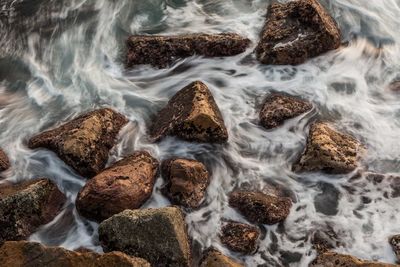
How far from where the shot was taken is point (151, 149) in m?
6.28

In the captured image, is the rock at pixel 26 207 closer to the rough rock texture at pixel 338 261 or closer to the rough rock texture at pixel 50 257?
the rough rock texture at pixel 50 257

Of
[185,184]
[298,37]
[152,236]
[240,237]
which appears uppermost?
[298,37]

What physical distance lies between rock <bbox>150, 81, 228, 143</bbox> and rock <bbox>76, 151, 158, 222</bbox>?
27.0 inches

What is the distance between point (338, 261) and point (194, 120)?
2.22m

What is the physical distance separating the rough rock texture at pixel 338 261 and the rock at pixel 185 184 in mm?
1395

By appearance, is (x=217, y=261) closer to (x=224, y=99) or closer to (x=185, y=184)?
(x=185, y=184)

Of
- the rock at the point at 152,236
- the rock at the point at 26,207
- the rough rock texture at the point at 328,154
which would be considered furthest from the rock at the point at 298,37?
the rock at the point at 26,207

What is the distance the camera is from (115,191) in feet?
17.6

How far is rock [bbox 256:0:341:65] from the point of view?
7.26m

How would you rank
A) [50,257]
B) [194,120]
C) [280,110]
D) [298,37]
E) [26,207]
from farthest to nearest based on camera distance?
1. [298,37]
2. [280,110]
3. [194,120]
4. [26,207]
5. [50,257]

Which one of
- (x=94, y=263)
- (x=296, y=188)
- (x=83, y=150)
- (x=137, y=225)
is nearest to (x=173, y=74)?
(x=83, y=150)

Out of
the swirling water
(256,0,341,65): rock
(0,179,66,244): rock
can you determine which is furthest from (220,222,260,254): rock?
(256,0,341,65): rock

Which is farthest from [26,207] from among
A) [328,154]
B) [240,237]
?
[328,154]

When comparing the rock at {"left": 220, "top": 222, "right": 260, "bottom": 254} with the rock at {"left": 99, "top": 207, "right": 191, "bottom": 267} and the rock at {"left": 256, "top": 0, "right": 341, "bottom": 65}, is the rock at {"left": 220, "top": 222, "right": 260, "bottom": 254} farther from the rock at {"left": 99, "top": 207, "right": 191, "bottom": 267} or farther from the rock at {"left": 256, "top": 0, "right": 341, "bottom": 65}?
the rock at {"left": 256, "top": 0, "right": 341, "bottom": 65}
